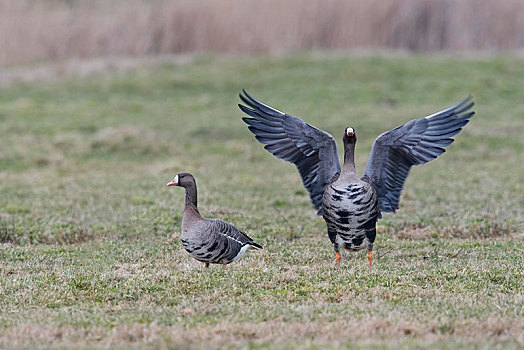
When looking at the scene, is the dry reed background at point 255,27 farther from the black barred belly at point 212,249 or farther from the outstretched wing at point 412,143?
the black barred belly at point 212,249

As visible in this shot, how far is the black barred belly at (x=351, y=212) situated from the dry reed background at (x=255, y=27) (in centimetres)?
2612

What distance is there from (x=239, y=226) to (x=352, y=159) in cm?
367

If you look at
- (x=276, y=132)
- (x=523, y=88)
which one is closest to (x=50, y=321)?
(x=276, y=132)

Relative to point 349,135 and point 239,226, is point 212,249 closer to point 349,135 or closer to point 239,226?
point 349,135

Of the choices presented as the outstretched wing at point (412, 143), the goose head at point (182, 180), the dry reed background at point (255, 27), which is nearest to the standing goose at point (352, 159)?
the outstretched wing at point (412, 143)

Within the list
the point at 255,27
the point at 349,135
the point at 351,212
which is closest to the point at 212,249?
the point at 351,212

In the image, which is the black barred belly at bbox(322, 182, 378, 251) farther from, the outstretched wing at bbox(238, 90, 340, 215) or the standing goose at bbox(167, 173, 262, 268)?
the standing goose at bbox(167, 173, 262, 268)

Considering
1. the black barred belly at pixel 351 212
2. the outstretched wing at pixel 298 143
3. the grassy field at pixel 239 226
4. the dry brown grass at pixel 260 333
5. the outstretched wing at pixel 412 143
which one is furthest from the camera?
the outstretched wing at pixel 298 143

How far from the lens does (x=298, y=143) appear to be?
30.2 ft

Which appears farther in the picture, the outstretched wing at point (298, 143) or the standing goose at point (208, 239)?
the outstretched wing at point (298, 143)

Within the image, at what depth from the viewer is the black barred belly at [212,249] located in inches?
336

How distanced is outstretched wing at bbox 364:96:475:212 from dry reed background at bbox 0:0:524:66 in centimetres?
2545

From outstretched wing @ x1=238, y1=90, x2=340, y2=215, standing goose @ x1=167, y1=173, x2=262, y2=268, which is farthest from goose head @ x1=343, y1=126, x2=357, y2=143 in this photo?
standing goose @ x1=167, y1=173, x2=262, y2=268

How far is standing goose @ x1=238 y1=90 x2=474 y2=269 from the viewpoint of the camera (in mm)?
8547
